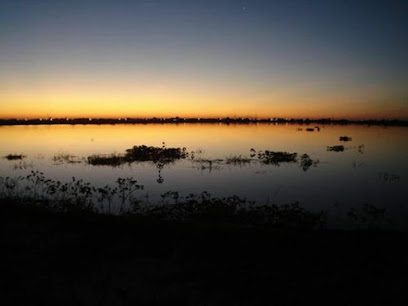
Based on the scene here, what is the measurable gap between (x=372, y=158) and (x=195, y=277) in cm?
3220

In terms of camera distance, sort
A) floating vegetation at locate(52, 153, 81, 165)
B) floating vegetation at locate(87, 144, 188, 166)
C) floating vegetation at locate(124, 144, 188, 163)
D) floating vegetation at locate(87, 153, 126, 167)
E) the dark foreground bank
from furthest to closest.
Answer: floating vegetation at locate(124, 144, 188, 163) < floating vegetation at locate(52, 153, 81, 165) < floating vegetation at locate(87, 144, 188, 166) < floating vegetation at locate(87, 153, 126, 167) < the dark foreground bank

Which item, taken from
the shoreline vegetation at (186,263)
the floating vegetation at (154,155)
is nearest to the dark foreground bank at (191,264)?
the shoreline vegetation at (186,263)

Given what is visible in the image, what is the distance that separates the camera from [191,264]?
809cm

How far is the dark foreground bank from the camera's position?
6656mm

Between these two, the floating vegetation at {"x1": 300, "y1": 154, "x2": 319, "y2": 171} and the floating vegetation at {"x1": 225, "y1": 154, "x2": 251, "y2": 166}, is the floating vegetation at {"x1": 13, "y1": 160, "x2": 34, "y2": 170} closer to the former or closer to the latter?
the floating vegetation at {"x1": 225, "y1": 154, "x2": 251, "y2": 166}

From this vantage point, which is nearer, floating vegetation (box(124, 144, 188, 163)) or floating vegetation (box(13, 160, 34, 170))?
floating vegetation (box(13, 160, 34, 170))

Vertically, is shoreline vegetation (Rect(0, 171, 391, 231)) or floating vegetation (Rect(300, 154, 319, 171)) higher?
shoreline vegetation (Rect(0, 171, 391, 231))

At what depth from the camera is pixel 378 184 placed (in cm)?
2233

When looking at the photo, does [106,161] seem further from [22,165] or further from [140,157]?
[22,165]

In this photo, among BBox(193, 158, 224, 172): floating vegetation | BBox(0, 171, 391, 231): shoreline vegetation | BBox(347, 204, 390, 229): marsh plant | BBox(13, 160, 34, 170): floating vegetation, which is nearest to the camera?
BBox(0, 171, 391, 231): shoreline vegetation

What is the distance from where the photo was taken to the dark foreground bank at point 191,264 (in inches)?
262

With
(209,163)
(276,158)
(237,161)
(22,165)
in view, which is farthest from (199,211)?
(22,165)

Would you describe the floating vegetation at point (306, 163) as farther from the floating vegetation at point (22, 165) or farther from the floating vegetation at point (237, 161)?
the floating vegetation at point (22, 165)

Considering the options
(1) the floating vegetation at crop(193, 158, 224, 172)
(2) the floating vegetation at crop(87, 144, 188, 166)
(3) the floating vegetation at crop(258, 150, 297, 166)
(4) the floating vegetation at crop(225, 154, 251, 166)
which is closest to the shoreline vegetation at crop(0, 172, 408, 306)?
(1) the floating vegetation at crop(193, 158, 224, 172)
